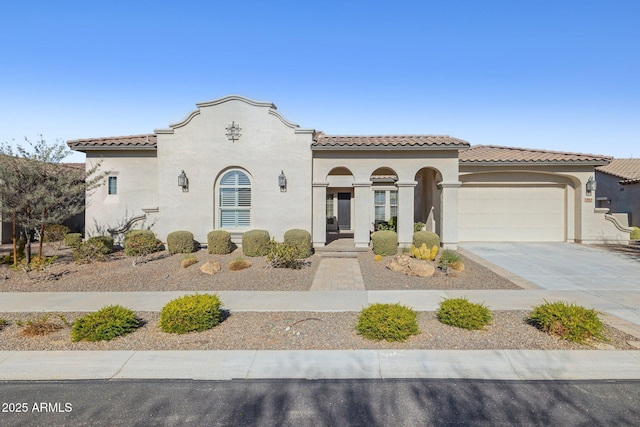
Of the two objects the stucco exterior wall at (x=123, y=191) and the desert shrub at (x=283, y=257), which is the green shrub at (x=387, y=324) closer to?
the desert shrub at (x=283, y=257)

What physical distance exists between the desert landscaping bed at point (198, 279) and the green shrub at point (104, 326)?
9.97 ft

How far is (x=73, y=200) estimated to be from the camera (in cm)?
1055

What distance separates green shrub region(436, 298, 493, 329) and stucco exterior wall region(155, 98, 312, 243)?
8.66 metres

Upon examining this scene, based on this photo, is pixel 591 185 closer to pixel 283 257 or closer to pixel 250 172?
pixel 283 257

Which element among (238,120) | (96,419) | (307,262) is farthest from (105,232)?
(96,419)

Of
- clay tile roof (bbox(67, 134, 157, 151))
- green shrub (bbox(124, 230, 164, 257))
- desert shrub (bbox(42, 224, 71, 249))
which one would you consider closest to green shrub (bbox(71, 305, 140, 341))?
green shrub (bbox(124, 230, 164, 257))

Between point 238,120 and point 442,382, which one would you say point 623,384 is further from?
point 238,120

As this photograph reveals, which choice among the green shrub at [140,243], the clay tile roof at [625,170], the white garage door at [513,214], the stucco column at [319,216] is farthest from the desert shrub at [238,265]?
the clay tile roof at [625,170]

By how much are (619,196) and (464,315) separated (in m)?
23.1

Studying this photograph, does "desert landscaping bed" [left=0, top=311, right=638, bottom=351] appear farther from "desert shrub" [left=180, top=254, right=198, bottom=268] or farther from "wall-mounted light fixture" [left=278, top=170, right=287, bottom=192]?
"wall-mounted light fixture" [left=278, top=170, right=287, bottom=192]

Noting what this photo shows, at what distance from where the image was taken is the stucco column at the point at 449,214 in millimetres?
14039

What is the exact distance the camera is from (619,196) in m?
21.0

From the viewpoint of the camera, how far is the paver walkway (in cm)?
870

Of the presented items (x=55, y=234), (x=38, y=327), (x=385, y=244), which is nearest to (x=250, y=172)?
(x=385, y=244)
